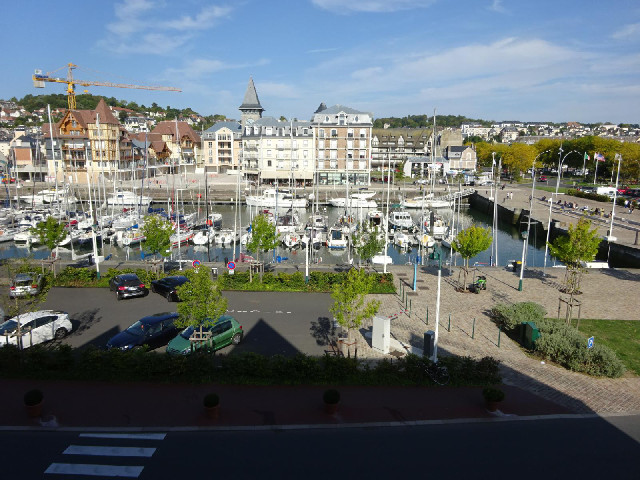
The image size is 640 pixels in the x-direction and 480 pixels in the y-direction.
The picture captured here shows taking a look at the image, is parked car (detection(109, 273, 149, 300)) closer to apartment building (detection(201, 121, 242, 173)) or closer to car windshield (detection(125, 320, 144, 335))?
car windshield (detection(125, 320, 144, 335))

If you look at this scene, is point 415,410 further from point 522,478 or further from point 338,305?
point 338,305

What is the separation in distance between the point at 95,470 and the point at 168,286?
13195 mm

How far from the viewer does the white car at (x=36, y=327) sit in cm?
1536

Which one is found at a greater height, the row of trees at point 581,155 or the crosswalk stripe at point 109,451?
the row of trees at point 581,155

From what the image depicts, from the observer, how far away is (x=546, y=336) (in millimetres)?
15891

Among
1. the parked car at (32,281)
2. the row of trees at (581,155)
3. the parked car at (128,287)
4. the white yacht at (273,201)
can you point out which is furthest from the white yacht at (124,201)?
the row of trees at (581,155)

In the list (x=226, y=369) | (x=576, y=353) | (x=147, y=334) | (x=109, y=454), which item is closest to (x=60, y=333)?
(x=147, y=334)

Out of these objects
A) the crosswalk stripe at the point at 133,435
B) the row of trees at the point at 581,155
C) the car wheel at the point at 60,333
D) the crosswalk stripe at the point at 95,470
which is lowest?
the car wheel at the point at 60,333

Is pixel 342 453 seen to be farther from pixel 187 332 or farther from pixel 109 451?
pixel 187 332

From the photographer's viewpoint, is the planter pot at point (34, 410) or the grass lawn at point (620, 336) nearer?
the planter pot at point (34, 410)


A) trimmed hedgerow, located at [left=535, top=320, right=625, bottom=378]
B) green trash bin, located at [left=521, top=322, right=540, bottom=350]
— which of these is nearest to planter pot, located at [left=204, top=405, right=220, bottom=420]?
trimmed hedgerow, located at [left=535, top=320, right=625, bottom=378]

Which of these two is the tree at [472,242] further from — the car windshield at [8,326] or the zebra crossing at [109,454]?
the car windshield at [8,326]

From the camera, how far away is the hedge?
1312 centimetres

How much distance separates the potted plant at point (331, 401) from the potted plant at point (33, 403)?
7030 mm
